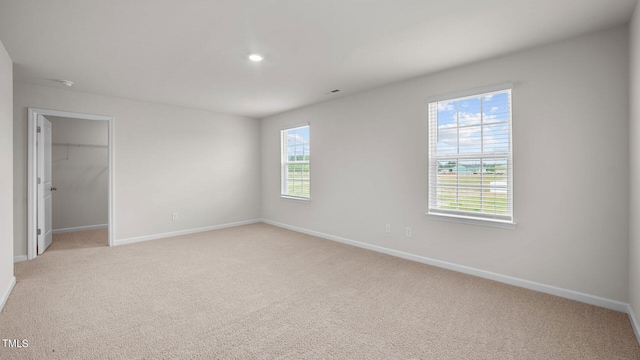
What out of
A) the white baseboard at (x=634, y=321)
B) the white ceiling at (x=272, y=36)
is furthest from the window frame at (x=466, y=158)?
the white baseboard at (x=634, y=321)

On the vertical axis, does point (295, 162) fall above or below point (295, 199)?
above

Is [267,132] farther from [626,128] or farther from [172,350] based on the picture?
[626,128]

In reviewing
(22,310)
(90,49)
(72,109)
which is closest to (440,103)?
(90,49)

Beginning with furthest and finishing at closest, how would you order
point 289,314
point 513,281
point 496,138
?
point 496,138 → point 513,281 → point 289,314

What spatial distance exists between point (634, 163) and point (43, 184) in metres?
6.79

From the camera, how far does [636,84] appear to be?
81.2 inches

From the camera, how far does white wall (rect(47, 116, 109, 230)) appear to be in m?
5.61

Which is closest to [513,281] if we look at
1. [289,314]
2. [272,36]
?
[289,314]

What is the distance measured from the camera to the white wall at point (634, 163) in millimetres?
2018

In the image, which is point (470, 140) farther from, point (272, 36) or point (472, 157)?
point (272, 36)

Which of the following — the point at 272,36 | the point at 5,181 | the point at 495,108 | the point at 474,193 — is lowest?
the point at 474,193

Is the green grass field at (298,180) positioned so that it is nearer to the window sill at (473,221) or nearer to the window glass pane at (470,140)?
the window sill at (473,221)

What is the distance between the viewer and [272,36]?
8.27 feet

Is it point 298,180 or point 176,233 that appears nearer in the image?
point 176,233
